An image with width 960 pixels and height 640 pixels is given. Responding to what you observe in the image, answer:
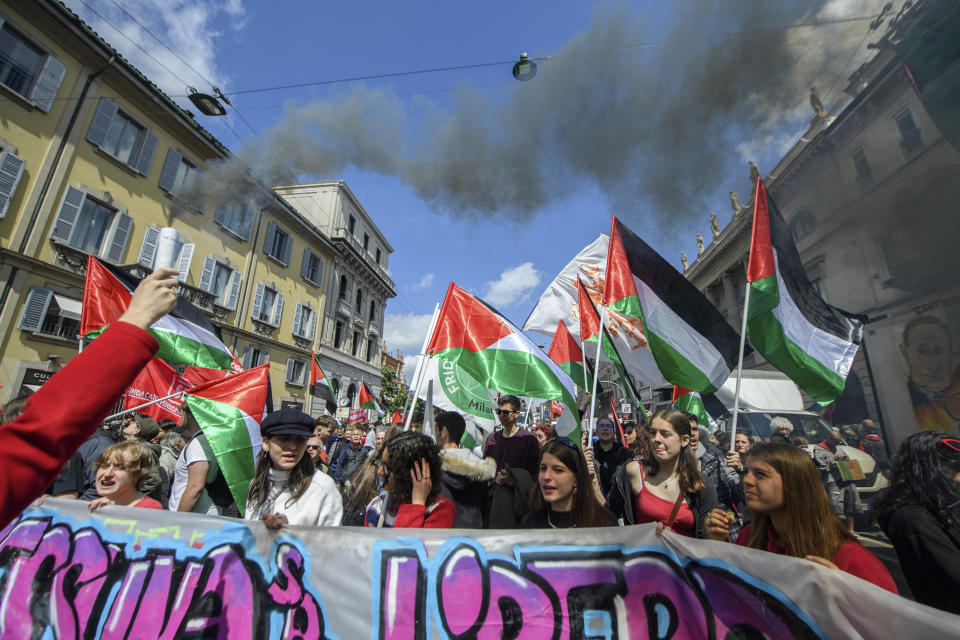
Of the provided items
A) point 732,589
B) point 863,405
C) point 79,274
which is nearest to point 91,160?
point 79,274

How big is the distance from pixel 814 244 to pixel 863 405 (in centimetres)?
618

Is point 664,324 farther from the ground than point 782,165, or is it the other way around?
point 782,165

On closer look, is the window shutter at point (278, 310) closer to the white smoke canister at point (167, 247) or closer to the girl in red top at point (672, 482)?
the white smoke canister at point (167, 247)

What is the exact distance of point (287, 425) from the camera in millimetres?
2789

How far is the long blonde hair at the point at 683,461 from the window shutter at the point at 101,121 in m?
17.8

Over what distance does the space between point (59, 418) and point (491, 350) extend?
14.7ft

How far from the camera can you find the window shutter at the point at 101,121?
13367 millimetres

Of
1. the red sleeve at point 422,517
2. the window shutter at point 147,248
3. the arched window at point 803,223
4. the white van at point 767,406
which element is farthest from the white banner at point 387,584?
the arched window at point 803,223

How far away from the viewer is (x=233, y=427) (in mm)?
3619

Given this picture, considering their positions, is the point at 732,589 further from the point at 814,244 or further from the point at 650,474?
the point at 814,244

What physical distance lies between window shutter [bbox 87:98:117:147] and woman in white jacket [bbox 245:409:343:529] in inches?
635

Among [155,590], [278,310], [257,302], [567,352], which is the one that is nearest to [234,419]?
[155,590]

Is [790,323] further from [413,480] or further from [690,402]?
[413,480]

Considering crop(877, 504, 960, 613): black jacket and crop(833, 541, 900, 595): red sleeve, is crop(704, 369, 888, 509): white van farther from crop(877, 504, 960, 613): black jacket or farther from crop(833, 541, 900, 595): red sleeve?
crop(833, 541, 900, 595): red sleeve
